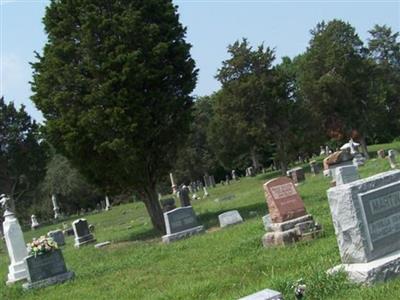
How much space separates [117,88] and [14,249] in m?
6.50

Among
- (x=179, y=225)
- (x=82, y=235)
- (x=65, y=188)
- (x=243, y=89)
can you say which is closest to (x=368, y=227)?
(x=179, y=225)

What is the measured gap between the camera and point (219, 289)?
330 inches

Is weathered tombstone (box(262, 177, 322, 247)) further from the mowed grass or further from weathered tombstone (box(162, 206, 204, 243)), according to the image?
weathered tombstone (box(162, 206, 204, 243))

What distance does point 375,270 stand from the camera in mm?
6488

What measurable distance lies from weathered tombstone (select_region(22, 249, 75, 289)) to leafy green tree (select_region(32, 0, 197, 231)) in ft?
19.9

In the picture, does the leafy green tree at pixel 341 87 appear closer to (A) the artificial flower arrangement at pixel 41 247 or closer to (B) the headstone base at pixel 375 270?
(A) the artificial flower arrangement at pixel 41 247

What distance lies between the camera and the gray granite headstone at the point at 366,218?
22.1ft

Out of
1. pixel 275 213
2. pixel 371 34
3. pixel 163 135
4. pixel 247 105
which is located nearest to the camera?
pixel 275 213

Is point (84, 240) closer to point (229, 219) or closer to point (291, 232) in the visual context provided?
point (229, 219)

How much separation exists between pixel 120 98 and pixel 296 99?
28990 millimetres

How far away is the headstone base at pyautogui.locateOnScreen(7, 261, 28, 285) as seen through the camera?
14461 mm

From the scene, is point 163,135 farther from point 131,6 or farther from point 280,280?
point 280,280

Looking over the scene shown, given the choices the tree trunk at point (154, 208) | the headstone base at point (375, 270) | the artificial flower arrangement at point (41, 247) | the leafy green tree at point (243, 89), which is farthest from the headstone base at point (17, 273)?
the leafy green tree at point (243, 89)

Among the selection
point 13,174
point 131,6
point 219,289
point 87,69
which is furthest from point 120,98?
point 13,174
